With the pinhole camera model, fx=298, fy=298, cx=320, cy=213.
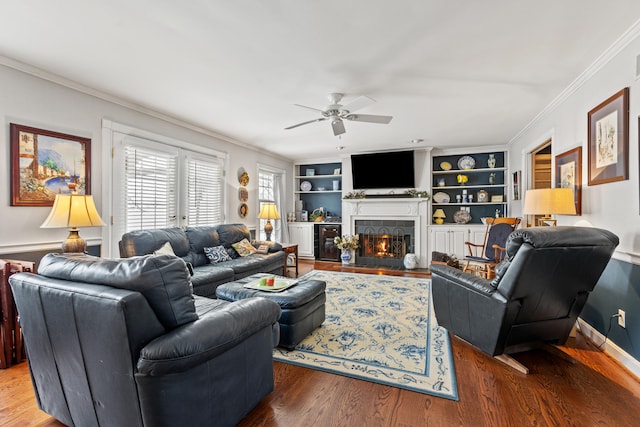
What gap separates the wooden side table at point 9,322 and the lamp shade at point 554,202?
4621 millimetres

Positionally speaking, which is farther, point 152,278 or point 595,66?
point 595,66

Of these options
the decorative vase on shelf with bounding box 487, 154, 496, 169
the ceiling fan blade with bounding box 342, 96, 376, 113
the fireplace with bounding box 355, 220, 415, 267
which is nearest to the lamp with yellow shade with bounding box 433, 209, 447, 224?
the fireplace with bounding box 355, 220, 415, 267

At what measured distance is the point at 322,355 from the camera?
8.11 feet

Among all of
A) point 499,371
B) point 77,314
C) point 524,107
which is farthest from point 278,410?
point 524,107

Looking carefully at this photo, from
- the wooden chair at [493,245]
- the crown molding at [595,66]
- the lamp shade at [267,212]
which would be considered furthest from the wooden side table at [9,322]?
the wooden chair at [493,245]

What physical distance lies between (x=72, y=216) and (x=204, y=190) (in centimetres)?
227

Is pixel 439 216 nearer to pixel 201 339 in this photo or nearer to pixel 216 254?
pixel 216 254

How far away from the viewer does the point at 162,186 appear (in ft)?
13.8

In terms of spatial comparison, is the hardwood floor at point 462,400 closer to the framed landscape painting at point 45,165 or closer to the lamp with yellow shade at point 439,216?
the framed landscape painting at point 45,165

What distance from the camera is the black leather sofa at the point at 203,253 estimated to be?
11.1 ft

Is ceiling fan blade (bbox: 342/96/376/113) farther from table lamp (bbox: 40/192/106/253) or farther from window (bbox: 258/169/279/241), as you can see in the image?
window (bbox: 258/169/279/241)

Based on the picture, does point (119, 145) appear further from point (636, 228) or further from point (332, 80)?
point (636, 228)

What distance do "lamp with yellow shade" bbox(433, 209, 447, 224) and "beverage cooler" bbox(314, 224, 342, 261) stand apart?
215 cm

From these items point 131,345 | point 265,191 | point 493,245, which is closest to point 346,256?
point 265,191
